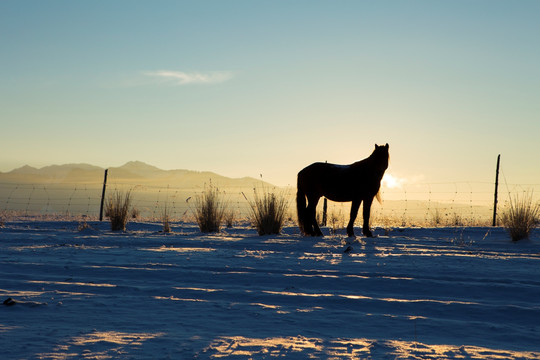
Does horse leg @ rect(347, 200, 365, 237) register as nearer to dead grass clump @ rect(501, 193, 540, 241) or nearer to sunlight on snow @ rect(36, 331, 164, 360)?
dead grass clump @ rect(501, 193, 540, 241)

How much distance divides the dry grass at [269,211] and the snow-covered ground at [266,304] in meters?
3.01

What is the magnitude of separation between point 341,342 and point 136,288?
7.55 feet

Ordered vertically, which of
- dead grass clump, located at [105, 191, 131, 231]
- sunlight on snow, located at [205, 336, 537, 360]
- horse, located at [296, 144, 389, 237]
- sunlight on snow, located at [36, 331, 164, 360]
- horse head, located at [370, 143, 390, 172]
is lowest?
sunlight on snow, located at [36, 331, 164, 360]

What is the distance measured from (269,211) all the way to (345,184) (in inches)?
62.6

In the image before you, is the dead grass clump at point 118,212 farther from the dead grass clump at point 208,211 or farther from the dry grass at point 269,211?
the dry grass at point 269,211

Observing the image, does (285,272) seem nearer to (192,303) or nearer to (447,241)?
(192,303)

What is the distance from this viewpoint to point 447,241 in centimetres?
1008

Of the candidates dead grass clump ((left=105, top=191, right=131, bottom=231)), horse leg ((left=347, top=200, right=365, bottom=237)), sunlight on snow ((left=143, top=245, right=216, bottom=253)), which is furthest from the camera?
dead grass clump ((left=105, top=191, right=131, bottom=231))

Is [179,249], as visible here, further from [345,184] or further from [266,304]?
[345,184]

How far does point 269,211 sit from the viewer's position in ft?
36.7

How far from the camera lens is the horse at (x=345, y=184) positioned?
11000 mm

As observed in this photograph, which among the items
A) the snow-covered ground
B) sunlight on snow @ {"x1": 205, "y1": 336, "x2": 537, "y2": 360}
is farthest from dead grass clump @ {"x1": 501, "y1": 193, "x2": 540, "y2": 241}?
sunlight on snow @ {"x1": 205, "y1": 336, "x2": 537, "y2": 360}

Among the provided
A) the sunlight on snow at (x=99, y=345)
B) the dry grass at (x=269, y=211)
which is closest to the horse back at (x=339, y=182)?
the dry grass at (x=269, y=211)

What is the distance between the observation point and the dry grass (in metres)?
11.2
